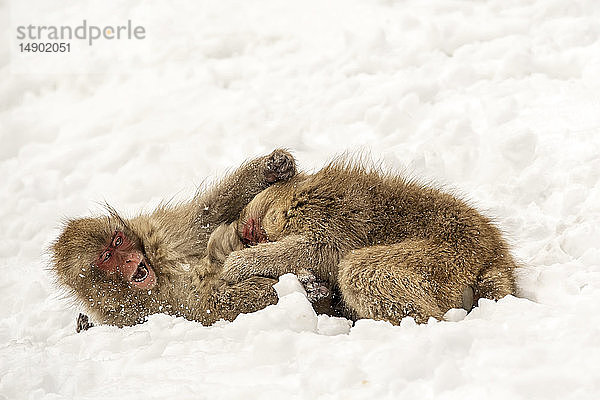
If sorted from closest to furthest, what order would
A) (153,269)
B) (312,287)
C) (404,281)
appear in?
(404,281), (312,287), (153,269)

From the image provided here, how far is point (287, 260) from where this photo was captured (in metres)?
4.79

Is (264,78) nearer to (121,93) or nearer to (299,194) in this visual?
(121,93)

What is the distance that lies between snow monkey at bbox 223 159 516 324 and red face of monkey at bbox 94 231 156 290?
20.1 inches

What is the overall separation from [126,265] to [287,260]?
104 centimetres

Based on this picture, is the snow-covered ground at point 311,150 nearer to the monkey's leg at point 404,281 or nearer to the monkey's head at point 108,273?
the monkey's leg at point 404,281

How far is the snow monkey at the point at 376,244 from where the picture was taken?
14.1 ft

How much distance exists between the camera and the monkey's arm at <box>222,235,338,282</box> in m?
4.79

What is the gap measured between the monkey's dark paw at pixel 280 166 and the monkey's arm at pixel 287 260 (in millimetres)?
644

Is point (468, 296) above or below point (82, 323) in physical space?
above

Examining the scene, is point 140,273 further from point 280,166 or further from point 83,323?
point 280,166

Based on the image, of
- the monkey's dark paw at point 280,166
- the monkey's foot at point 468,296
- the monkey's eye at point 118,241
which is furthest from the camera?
the monkey's dark paw at point 280,166

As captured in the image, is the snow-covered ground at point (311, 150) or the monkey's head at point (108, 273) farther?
the monkey's head at point (108, 273)

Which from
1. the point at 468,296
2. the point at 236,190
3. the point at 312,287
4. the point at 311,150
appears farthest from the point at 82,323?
the point at 311,150

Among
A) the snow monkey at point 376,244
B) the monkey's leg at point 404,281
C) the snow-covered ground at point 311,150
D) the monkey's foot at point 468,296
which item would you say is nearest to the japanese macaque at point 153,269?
the snow monkey at point 376,244
